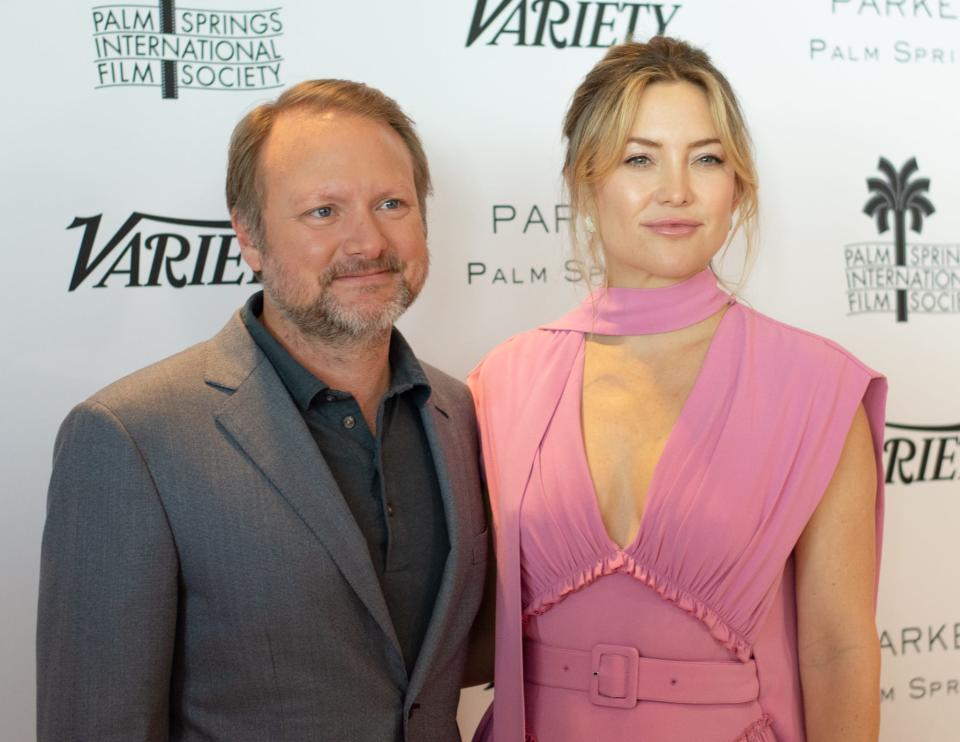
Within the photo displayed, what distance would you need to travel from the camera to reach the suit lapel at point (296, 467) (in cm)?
158

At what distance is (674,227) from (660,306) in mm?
143

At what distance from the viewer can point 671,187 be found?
5.88 ft

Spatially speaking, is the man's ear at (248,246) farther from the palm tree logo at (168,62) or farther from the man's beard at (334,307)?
the palm tree logo at (168,62)

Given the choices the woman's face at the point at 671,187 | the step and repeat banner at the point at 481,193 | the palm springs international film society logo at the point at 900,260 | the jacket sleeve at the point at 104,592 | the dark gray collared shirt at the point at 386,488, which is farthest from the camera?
the palm springs international film society logo at the point at 900,260

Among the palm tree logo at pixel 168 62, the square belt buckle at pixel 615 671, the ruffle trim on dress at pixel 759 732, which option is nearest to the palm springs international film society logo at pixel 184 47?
the palm tree logo at pixel 168 62

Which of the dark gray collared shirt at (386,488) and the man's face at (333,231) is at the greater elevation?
the man's face at (333,231)

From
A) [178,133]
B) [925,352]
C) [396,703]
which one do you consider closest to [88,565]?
[396,703]

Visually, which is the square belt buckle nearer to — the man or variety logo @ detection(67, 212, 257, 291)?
the man

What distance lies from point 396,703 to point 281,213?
805mm

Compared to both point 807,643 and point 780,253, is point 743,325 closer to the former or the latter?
point 807,643

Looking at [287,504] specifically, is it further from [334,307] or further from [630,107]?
[630,107]

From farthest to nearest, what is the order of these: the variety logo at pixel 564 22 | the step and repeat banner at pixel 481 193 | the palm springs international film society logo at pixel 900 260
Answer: the palm springs international film society logo at pixel 900 260 < the variety logo at pixel 564 22 < the step and repeat banner at pixel 481 193

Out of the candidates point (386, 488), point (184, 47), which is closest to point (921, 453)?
point (386, 488)

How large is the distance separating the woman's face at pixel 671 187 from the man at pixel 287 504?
1.21 feet
